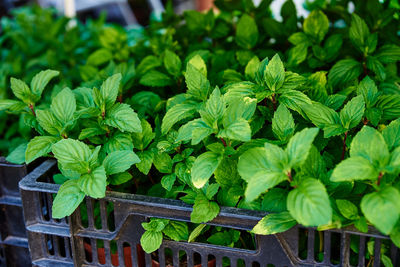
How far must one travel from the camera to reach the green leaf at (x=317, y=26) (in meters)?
1.34

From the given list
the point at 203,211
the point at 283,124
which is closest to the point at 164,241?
the point at 203,211

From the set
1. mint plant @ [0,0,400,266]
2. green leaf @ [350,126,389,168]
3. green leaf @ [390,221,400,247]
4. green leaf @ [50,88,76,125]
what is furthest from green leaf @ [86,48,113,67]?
green leaf @ [390,221,400,247]

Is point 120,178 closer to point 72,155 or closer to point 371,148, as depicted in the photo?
point 72,155

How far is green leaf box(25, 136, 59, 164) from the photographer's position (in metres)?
1.06

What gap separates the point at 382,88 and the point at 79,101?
783 millimetres

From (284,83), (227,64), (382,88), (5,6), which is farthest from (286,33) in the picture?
(5,6)

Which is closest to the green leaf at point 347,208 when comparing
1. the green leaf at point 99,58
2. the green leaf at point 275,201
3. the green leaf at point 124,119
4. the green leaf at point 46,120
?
the green leaf at point 275,201

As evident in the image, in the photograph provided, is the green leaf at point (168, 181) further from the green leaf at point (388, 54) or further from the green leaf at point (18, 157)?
the green leaf at point (388, 54)

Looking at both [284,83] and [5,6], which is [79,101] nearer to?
[284,83]

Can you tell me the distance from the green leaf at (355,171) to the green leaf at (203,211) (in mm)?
254

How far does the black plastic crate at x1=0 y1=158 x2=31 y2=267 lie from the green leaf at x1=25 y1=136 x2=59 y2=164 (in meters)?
0.17

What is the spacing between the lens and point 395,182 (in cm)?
84

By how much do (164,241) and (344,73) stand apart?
2.13 ft

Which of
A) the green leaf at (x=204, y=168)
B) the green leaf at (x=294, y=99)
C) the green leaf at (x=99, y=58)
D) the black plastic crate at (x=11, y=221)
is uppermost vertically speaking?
the green leaf at (x=99, y=58)
